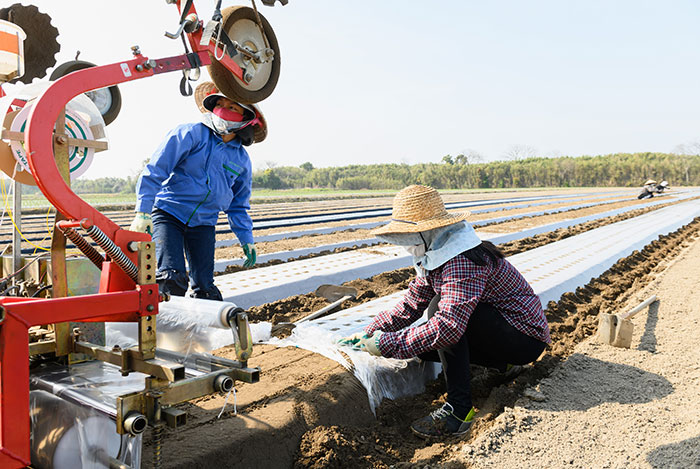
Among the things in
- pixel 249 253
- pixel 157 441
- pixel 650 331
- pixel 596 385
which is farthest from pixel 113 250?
pixel 650 331

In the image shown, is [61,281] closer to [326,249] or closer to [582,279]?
[582,279]

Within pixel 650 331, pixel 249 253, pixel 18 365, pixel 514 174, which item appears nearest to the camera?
pixel 18 365

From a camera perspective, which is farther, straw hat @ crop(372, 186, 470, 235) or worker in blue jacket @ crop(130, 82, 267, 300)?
worker in blue jacket @ crop(130, 82, 267, 300)

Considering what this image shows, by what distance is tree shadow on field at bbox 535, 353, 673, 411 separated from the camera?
2.59 meters

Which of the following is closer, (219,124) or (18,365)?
(18,365)

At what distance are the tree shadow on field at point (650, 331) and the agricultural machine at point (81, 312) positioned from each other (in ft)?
9.38

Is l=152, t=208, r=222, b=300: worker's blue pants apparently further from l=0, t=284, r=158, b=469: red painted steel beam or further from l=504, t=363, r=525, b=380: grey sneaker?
l=504, t=363, r=525, b=380: grey sneaker

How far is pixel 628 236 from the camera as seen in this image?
8.65 meters

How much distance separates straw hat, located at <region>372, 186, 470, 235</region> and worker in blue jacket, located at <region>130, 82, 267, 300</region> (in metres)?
1.08

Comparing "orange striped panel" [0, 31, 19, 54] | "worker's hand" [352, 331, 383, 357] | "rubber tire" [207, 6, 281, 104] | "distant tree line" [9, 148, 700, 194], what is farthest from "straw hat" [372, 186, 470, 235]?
"distant tree line" [9, 148, 700, 194]

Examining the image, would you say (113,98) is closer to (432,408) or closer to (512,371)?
(432,408)

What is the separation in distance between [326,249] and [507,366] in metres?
4.41

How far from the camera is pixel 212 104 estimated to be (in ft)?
9.73

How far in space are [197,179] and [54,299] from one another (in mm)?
1607
